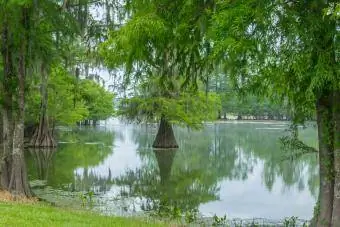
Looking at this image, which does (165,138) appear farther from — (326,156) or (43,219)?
(43,219)

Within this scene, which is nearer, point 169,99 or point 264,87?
point 264,87

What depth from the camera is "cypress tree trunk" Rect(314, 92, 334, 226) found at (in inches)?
273

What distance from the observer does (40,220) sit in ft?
20.9

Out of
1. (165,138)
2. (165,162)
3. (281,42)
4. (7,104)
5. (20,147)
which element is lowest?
(165,162)

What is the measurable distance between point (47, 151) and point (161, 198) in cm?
1387

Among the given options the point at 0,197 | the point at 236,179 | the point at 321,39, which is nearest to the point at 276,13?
the point at 321,39

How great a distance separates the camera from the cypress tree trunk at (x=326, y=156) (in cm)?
694

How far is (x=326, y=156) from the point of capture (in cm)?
701

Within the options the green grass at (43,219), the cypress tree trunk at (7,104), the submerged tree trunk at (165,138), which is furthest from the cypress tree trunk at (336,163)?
the submerged tree trunk at (165,138)

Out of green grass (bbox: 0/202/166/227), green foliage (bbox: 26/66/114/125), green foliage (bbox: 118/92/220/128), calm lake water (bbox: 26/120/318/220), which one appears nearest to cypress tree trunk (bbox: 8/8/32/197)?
calm lake water (bbox: 26/120/318/220)

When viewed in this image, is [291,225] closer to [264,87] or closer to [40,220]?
[264,87]

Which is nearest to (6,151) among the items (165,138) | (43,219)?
(43,219)

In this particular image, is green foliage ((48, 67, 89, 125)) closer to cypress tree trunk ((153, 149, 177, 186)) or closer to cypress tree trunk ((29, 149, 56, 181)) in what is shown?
cypress tree trunk ((29, 149, 56, 181))

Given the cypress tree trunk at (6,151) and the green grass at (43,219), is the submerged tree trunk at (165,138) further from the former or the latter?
the green grass at (43,219)
